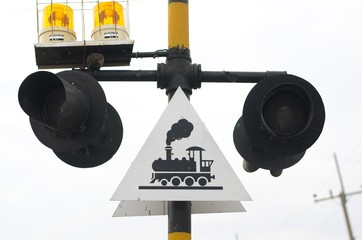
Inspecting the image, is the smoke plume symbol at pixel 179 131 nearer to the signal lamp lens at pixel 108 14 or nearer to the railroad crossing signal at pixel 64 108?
the railroad crossing signal at pixel 64 108

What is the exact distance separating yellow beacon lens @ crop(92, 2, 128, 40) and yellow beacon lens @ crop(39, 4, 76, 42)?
0.61 ft

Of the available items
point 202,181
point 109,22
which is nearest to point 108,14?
point 109,22

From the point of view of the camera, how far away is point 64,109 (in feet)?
13.8

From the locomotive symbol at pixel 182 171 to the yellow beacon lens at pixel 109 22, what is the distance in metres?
0.87

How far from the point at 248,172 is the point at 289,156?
580 millimetres

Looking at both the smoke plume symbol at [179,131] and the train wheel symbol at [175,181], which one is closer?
the train wheel symbol at [175,181]

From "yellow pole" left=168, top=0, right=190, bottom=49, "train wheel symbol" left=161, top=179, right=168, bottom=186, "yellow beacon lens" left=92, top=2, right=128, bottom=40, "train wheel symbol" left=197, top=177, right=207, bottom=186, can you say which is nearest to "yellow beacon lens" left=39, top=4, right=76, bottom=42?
"yellow beacon lens" left=92, top=2, right=128, bottom=40

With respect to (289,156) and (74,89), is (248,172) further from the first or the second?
(74,89)

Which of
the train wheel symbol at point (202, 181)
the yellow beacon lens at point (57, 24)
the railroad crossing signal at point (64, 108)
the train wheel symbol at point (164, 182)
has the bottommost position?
the train wheel symbol at point (164, 182)

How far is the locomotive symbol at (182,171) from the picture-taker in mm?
4426

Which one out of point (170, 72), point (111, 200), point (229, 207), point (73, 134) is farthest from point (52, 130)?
point (229, 207)

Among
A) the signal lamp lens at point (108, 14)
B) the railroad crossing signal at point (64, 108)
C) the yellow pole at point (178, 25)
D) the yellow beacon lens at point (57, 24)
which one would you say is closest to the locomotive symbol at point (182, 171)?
the railroad crossing signal at point (64, 108)

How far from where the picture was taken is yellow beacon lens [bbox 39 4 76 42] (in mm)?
4816

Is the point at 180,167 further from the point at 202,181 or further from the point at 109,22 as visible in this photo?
the point at 109,22
